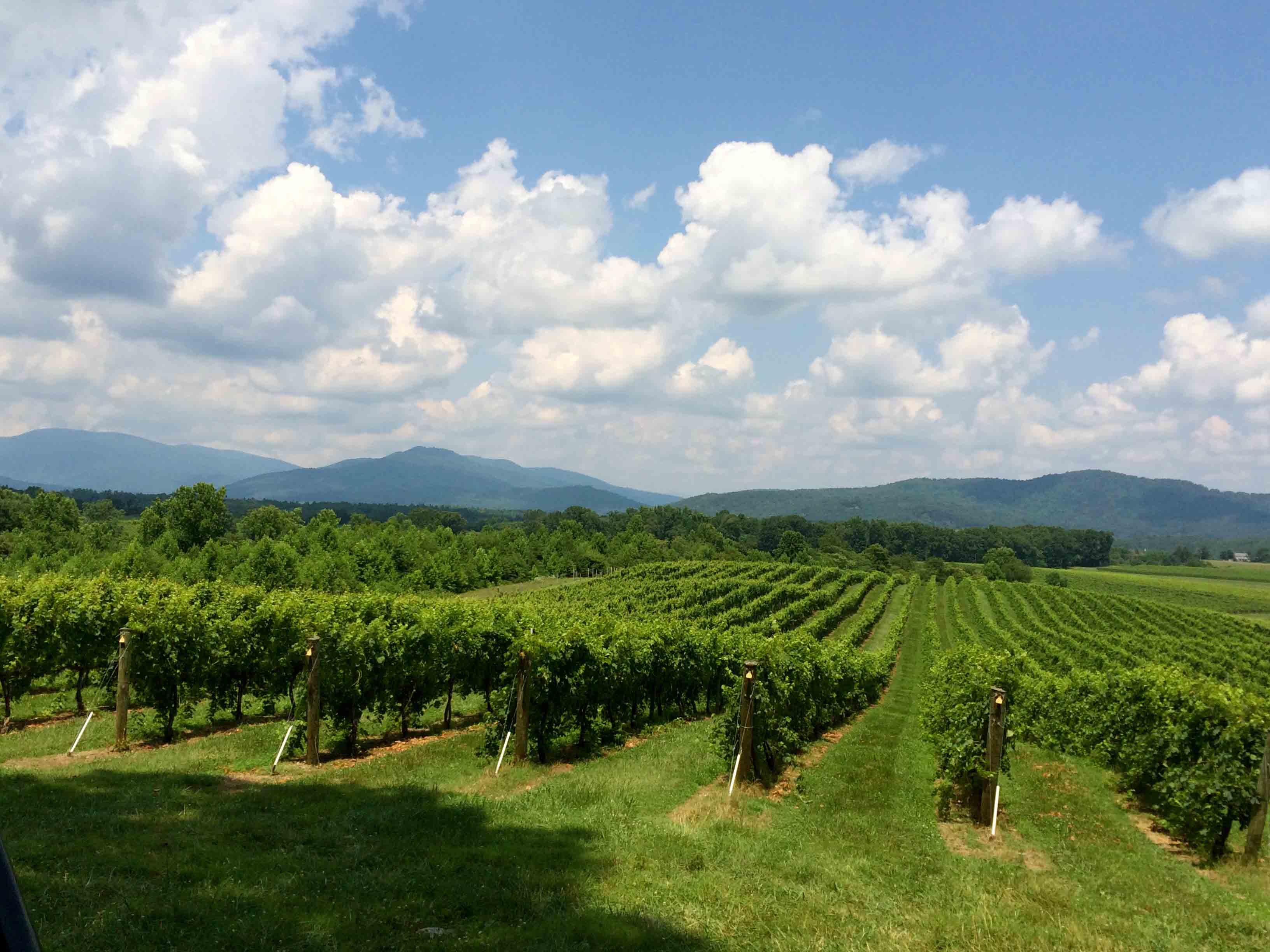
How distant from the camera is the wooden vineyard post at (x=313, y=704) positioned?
1540cm

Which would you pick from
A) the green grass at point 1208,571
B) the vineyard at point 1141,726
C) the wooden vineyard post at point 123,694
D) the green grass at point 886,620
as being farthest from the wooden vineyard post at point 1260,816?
the green grass at point 1208,571

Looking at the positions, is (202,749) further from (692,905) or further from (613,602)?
(613,602)

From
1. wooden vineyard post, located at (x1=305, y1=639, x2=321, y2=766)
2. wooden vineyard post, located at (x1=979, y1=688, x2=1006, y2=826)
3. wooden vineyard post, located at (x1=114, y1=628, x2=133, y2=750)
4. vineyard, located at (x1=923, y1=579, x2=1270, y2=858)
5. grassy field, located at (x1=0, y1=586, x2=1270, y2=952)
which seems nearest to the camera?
grassy field, located at (x1=0, y1=586, x2=1270, y2=952)

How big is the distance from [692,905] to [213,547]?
83.0 metres

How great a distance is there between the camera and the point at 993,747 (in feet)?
41.1

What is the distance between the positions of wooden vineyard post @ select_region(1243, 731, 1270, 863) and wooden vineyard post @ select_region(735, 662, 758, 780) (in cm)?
833

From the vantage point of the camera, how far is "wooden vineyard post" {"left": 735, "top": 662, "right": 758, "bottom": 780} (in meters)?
13.8

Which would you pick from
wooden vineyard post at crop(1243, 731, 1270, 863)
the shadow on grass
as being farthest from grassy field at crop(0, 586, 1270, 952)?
wooden vineyard post at crop(1243, 731, 1270, 863)

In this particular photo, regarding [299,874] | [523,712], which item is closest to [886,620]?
[523,712]

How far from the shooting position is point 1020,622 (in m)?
71.1

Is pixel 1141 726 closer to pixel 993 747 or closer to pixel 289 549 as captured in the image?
pixel 993 747

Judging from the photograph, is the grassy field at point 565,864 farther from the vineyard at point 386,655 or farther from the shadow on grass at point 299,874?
the vineyard at point 386,655

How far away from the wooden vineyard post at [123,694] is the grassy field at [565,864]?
70cm

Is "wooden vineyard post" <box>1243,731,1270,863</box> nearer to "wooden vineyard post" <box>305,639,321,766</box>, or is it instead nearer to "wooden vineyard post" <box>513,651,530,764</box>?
"wooden vineyard post" <box>513,651,530,764</box>
